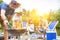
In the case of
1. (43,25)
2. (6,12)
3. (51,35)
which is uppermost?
(6,12)

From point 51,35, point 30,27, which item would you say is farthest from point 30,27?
point 51,35

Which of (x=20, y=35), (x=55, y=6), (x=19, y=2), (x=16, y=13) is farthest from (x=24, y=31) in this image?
(x=55, y=6)

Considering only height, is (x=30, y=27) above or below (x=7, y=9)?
below

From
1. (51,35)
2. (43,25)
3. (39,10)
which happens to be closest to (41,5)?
(39,10)

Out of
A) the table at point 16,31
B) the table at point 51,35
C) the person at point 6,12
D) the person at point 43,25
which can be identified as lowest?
the table at point 51,35

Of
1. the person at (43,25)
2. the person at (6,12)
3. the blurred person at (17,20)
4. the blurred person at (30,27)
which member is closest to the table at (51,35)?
the person at (43,25)

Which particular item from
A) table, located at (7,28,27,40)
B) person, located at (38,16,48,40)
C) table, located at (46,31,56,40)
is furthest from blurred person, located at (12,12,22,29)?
table, located at (46,31,56,40)

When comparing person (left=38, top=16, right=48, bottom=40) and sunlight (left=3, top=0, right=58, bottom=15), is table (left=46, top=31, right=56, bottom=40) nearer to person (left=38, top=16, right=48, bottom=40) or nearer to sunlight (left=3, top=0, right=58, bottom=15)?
person (left=38, top=16, right=48, bottom=40)

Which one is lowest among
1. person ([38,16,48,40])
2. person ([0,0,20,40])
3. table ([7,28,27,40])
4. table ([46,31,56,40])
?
table ([46,31,56,40])

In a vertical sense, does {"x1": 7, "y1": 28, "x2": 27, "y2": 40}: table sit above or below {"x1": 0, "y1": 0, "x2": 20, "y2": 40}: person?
below

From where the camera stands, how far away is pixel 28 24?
158 centimetres

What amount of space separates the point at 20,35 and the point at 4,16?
0.91 ft

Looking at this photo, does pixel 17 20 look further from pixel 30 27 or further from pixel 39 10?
pixel 39 10

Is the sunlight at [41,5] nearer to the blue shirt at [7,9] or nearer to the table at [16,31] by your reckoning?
the blue shirt at [7,9]
